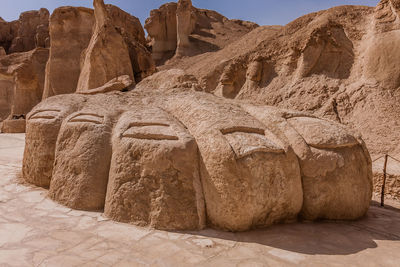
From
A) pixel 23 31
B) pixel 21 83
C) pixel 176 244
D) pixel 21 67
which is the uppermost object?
pixel 23 31

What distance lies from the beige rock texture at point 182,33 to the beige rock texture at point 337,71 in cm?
1366

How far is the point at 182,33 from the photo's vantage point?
23.0 meters

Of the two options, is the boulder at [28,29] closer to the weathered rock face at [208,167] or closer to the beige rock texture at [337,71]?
the beige rock texture at [337,71]

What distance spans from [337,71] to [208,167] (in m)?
7.46

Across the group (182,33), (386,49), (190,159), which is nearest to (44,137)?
(190,159)

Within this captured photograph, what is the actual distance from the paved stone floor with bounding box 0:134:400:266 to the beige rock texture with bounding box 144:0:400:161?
197 inches

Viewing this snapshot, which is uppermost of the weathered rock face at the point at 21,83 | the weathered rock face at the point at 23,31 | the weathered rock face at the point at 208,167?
the weathered rock face at the point at 23,31

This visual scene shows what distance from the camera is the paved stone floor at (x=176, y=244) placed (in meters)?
1.76

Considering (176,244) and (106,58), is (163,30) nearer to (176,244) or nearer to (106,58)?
(106,58)

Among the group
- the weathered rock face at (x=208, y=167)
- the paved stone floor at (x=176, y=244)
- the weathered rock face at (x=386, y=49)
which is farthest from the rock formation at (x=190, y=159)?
the weathered rock face at (x=386, y=49)

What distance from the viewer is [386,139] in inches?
253

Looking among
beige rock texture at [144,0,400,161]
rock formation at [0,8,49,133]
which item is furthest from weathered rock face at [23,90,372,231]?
rock formation at [0,8,49,133]

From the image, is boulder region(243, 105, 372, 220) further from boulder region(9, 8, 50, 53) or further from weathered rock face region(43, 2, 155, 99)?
boulder region(9, 8, 50, 53)

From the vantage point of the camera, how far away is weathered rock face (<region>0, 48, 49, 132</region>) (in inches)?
555
